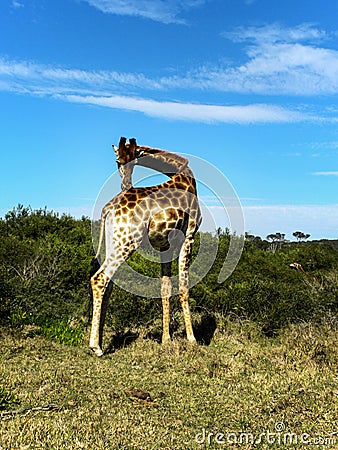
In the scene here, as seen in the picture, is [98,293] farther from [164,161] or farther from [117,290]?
[117,290]

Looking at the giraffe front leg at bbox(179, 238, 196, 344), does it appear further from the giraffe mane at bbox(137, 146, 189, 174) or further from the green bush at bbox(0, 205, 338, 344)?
the green bush at bbox(0, 205, 338, 344)

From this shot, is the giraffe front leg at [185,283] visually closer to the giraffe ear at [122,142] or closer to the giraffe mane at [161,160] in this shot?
the giraffe mane at [161,160]

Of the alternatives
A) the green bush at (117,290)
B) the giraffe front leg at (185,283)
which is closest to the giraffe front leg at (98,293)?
the green bush at (117,290)

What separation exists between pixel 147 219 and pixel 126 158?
93 centimetres

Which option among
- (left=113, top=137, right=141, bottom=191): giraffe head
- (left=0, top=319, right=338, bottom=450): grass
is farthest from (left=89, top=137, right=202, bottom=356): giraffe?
(left=0, top=319, right=338, bottom=450): grass

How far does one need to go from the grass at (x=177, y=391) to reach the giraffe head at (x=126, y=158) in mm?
2362

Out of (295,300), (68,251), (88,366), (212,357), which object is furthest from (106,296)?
(68,251)

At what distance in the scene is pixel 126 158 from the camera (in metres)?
7.01

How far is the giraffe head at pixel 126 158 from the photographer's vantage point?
6.97 m

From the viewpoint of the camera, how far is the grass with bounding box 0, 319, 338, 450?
3953mm

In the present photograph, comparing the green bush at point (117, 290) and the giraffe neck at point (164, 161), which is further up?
the giraffe neck at point (164, 161)

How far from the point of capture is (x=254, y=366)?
19.6 ft

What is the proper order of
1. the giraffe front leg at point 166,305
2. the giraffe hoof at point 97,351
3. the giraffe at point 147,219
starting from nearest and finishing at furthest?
the giraffe hoof at point 97,351
the giraffe at point 147,219
the giraffe front leg at point 166,305

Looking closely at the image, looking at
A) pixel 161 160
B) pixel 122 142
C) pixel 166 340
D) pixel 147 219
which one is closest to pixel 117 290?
pixel 166 340
